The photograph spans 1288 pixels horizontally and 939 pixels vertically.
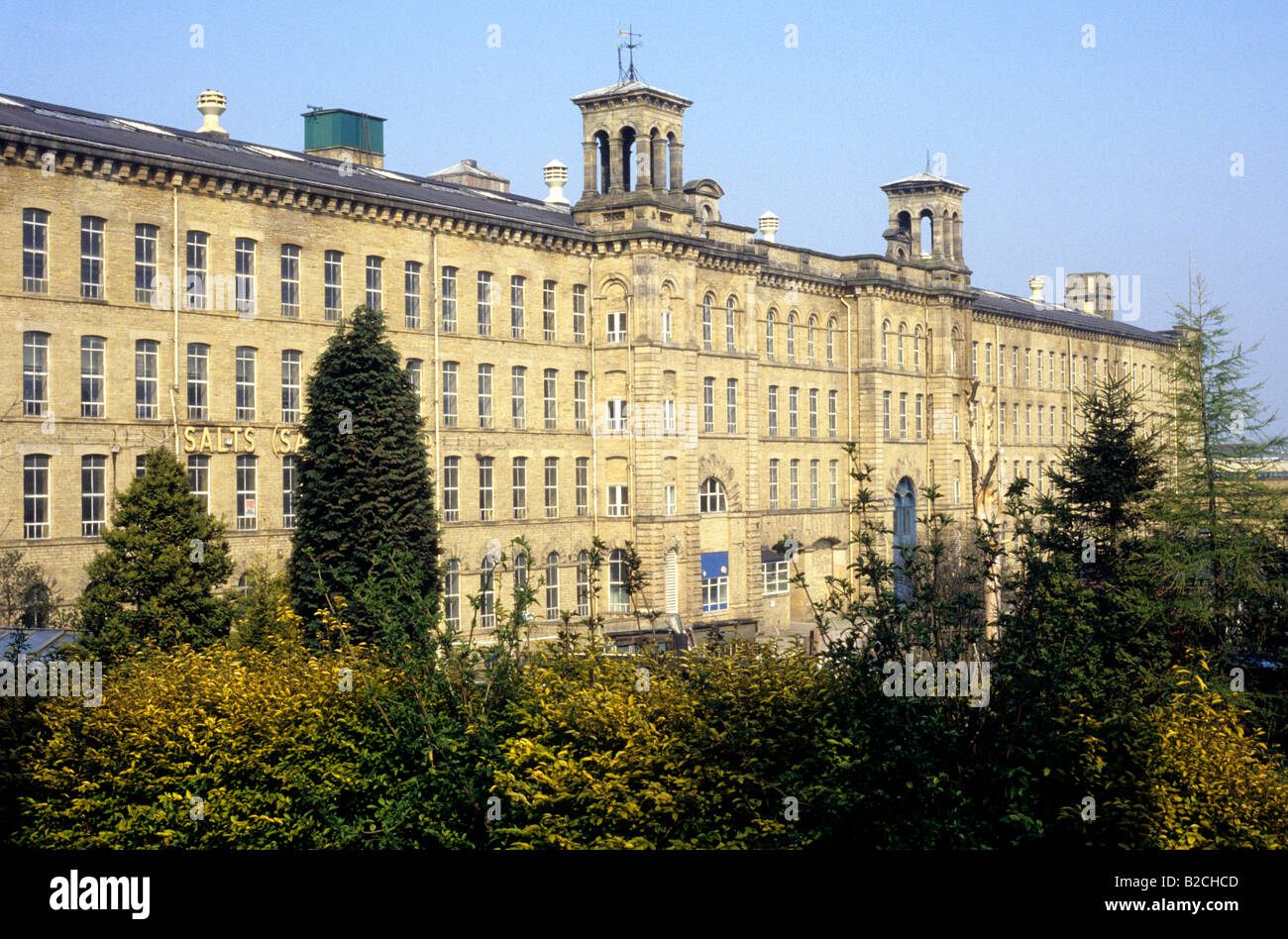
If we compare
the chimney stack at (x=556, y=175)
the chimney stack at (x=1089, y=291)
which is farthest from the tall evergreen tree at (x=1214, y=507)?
the chimney stack at (x=1089, y=291)

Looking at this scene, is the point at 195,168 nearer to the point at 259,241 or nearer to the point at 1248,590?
the point at 259,241

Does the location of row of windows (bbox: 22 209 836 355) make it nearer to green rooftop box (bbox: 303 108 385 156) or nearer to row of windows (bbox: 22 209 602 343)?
row of windows (bbox: 22 209 602 343)

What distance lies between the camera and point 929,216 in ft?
289

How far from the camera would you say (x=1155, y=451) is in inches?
1553

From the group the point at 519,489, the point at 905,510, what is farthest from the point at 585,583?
the point at 905,510

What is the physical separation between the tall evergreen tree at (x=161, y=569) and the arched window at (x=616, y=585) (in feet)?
84.8

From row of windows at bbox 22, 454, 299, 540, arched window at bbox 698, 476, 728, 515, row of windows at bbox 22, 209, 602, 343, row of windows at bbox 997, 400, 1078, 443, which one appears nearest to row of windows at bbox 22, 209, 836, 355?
row of windows at bbox 22, 209, 602, 343

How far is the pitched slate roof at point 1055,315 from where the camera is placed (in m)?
96.2

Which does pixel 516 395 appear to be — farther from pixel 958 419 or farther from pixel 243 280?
pixel 958 419

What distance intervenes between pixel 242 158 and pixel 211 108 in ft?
24.0

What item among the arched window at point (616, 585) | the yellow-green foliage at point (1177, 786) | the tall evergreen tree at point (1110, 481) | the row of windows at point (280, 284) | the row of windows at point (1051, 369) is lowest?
the yellow-green foliage at point (1177, 786)

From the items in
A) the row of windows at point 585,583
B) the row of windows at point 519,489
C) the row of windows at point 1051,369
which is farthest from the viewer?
the row of windows at point 1051,369

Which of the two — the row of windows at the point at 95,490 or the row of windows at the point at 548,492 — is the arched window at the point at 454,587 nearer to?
the row of windows at the point at 548,492

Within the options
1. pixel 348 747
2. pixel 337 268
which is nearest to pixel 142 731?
pixel 348 747
